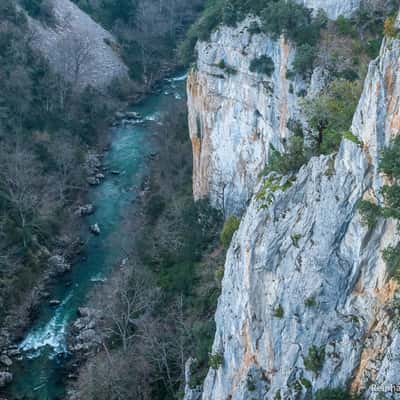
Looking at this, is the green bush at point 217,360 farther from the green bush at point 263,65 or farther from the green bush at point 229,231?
the green bush at point 263,65

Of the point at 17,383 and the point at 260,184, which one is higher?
the point at 260,184

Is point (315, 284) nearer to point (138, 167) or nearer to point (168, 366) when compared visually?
point (168, 366)

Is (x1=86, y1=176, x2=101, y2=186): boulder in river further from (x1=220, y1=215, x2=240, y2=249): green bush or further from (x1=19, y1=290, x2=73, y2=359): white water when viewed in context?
(x1=220, y1=215, x2=240, y2=249): green bush

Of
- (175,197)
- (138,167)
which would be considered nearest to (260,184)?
(175,197)

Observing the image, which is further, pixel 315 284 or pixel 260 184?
pixel 260 184

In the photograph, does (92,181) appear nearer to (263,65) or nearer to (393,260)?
(263,65)

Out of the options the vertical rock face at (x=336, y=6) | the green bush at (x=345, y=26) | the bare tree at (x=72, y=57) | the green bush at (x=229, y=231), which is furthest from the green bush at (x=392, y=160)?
the bare tree at (x=72, y=57)

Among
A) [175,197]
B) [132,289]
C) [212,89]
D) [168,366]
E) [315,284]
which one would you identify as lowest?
[168,366]
